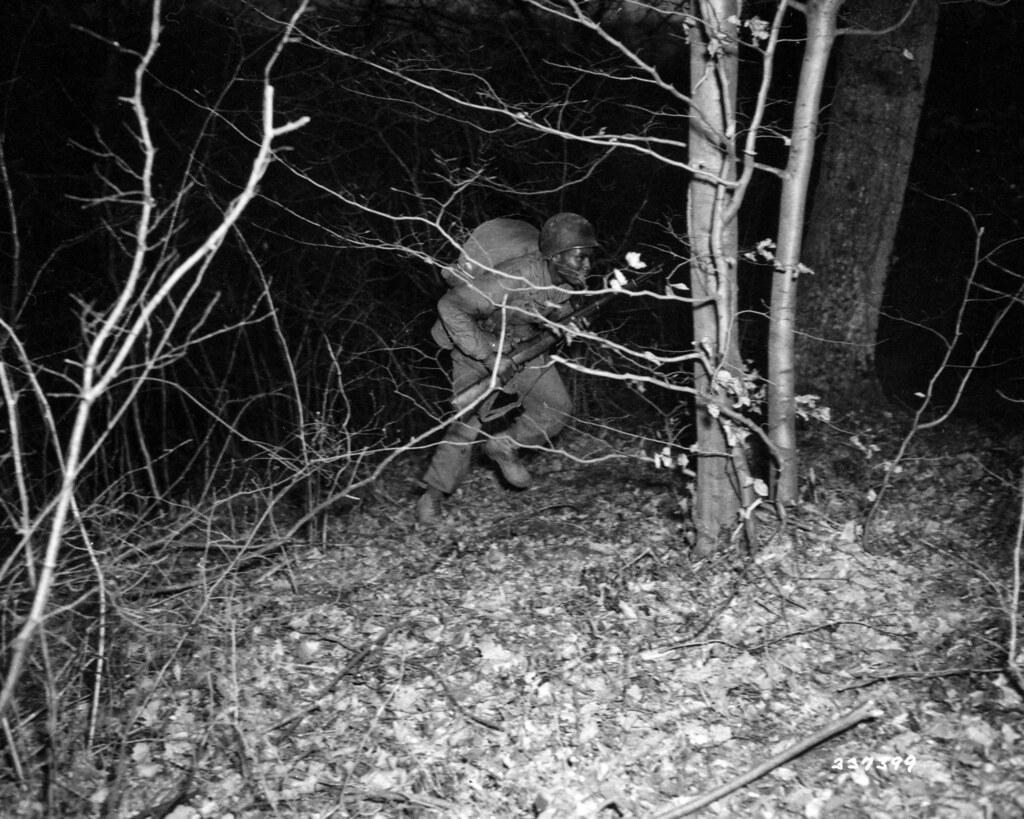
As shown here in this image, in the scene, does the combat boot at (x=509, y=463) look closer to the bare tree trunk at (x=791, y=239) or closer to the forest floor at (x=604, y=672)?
the forest floor at (x=604, y=672)

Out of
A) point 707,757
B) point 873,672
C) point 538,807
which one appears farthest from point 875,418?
point 538,807

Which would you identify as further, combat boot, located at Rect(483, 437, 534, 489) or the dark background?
the dark background

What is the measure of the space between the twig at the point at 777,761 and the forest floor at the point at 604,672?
0.12 ft

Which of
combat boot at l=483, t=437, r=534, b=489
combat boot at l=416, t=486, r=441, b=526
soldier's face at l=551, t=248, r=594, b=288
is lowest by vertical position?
combat boot at l=416, t=486, r=441, b=526

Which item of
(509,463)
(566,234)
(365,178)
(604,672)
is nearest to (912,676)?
(604,672)

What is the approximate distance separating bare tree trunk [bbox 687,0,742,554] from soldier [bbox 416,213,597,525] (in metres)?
0.95

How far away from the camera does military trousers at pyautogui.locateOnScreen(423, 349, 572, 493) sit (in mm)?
6160

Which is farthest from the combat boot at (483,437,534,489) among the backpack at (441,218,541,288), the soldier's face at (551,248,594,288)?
the soldier's face at (551,248,594,288)

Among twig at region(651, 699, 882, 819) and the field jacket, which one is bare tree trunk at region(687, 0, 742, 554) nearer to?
the field jacket

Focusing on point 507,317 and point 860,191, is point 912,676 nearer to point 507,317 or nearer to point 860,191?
point 507,317

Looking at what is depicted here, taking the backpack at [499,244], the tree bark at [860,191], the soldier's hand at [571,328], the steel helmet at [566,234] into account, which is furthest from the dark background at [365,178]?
the soldier's hand at [571,328]

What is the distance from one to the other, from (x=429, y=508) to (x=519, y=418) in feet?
2.83

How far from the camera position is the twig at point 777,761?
3.43 metres

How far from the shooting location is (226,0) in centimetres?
821
